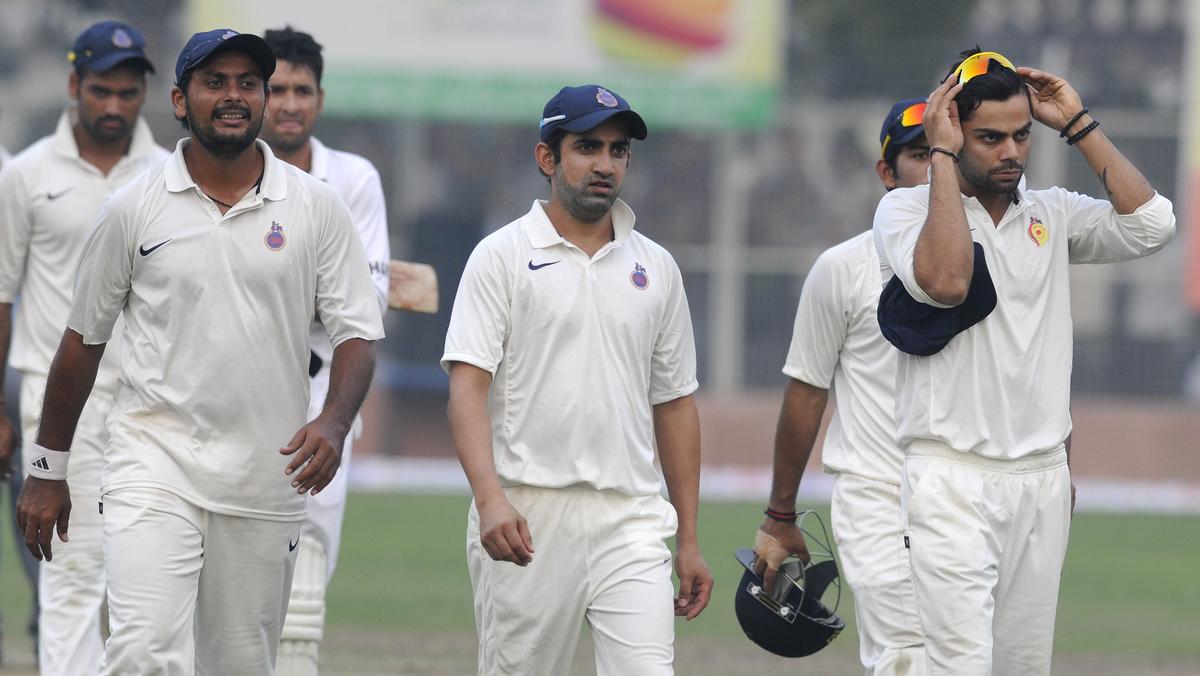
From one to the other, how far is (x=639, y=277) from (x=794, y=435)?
1369 millimetres

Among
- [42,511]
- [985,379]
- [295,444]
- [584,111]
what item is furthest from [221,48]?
[985,379]

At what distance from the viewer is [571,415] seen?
19.7 ft

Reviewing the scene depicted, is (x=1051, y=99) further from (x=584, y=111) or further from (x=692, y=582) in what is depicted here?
(x=692, y=582)

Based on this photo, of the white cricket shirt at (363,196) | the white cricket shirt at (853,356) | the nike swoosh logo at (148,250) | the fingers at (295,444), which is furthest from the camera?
the white cricket shirt at (363,196)

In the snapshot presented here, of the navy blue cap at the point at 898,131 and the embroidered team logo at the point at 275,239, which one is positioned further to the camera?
the navy blue cap at the point at 898,131

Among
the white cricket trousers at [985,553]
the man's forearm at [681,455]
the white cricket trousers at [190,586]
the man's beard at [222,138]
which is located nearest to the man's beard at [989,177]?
the white cricket trousers at [985,553]

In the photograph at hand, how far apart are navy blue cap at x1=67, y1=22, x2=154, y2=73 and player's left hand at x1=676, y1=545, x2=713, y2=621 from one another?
134 inches

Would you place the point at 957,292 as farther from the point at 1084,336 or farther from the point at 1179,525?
the point at 1084,336

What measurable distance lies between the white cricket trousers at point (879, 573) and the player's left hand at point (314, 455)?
2.02 metres

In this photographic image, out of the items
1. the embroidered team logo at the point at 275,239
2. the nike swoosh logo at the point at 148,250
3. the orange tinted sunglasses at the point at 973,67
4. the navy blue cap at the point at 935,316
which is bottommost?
the navy blue cap at the point at 935,316

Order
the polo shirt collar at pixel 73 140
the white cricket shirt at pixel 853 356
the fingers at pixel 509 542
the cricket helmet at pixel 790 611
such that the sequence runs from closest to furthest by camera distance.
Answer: the fingers at pixel 509 542, the cricket helmet at pixel 790 611, the white cricket shirt at pixel 853 356, the polo shirt collar at pixel 73 140

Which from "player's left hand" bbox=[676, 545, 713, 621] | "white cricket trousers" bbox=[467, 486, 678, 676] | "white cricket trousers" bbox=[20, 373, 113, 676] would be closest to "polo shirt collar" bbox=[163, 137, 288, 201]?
"white cricket trousers" bbox=[467, 486, 678, 676]

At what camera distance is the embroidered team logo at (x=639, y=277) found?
241 inches

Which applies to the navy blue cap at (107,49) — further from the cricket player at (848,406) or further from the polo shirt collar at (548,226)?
the cricket player at (848,406)
